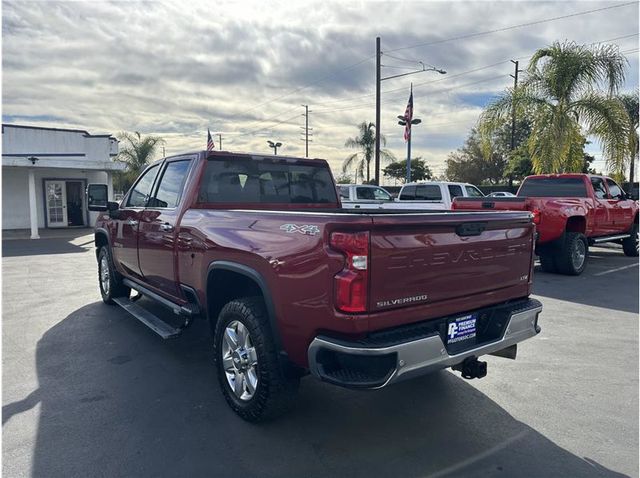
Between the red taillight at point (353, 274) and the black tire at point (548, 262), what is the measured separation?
8.06 m

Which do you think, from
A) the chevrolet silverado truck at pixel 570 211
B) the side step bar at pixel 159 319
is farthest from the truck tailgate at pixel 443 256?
the chevrolet silverado truck at pixel 570 211

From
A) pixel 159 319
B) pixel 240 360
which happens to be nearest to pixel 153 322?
pixel 159 319

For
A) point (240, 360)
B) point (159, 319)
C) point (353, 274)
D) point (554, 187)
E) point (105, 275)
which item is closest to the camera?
point (353, 274)

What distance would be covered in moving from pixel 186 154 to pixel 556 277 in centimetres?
758

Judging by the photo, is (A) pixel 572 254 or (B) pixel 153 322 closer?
(B) pixel 153 322

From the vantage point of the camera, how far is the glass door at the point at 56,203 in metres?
20.1

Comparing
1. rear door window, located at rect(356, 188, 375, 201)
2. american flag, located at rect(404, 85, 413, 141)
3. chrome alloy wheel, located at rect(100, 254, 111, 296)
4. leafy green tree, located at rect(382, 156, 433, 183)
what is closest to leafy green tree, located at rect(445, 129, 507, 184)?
leafy green tree, located at rect(382, 156, 433, 183)

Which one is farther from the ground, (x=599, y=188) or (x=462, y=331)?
(x=599, y=188)

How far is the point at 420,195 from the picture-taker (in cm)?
1480

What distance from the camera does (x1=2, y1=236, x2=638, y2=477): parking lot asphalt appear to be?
3016 millimetres

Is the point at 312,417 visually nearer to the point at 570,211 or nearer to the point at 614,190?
the point at 570,211

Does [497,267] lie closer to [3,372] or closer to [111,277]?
[3,372]

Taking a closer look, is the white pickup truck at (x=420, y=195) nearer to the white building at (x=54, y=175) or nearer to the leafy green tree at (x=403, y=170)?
the white building at (x=54, y=175)

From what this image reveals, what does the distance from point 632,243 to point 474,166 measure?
41.3 meters
